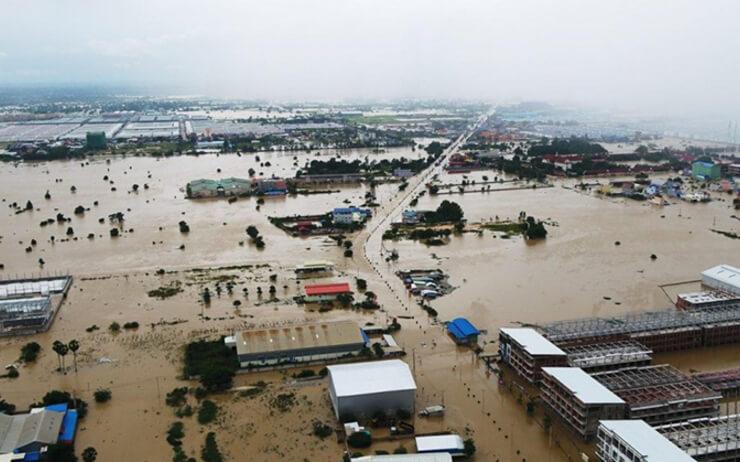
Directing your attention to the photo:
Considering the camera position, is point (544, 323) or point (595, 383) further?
point (544, 323)

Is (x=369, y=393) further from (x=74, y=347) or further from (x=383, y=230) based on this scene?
(x=383, y=230)

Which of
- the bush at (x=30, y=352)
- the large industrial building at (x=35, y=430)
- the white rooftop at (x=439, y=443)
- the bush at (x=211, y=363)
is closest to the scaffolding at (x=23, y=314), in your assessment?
the bush at (x=30, y=352)

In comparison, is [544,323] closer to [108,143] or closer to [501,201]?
[501,201]

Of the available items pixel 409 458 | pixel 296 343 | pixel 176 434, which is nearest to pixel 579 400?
pixel 409 458

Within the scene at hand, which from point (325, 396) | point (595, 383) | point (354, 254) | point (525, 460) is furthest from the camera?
point (354, 254)

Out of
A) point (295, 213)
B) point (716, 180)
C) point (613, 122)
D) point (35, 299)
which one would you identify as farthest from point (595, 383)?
point (613, 122)

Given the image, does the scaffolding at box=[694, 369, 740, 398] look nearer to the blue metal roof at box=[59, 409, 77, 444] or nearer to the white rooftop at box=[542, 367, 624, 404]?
the white rooftop at box=[542, 367, 624, 404]
